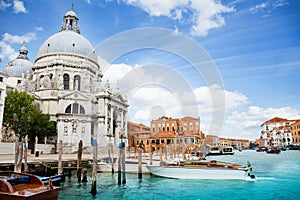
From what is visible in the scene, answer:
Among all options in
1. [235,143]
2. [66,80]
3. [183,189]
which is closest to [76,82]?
[66,80]

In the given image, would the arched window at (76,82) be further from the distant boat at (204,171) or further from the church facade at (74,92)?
the distant boat at (204,171)

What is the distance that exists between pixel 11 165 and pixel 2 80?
49.9 feet

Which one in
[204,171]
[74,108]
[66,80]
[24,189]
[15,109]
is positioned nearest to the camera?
[24,189]

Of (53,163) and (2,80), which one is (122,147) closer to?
(53,163)

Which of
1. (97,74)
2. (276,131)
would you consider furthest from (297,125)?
(97,74)

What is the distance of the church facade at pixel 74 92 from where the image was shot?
113 ft

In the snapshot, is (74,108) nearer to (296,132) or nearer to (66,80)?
(66,80)

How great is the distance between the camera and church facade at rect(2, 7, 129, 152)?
34469 mm

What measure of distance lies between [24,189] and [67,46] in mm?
39638

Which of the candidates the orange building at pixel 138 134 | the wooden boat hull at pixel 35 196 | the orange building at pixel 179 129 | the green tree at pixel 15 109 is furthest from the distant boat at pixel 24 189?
the orange building at pixel 138 134

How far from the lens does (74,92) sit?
35688 mm

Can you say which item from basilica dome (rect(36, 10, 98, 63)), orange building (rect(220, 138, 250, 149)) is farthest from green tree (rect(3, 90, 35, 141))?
orange building (rect(220, 138, 250, 149))

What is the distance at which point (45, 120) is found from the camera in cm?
3152

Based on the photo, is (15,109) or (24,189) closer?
(24,189)
